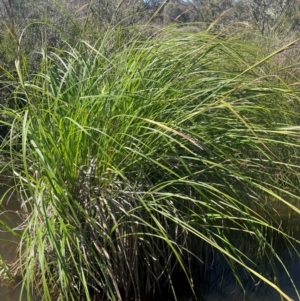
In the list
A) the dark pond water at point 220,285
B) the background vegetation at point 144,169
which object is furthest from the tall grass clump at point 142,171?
the dark pond water at point 220,285

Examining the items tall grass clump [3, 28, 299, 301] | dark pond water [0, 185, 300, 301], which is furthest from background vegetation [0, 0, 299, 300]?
dark pond water [0, 185, 300, 301]

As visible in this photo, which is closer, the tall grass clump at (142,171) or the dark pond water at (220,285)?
the tall grass clump at (142,171)

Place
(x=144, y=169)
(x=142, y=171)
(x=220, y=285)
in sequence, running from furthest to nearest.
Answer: (x=220, y=285) → (x=144, y=169) → (x=142, y=171)

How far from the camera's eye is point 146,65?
358cm

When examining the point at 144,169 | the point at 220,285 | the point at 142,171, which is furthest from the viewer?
the point at 220,285

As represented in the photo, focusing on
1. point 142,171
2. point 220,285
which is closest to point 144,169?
point 142,171

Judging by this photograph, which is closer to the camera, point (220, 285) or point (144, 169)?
point (144, 169)

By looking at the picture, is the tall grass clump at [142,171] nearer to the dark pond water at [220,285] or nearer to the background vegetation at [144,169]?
the background vegetation at [144,169]

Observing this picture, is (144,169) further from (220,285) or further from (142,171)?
(220,285)

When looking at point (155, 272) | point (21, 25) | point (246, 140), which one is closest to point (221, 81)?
point (246, 140)

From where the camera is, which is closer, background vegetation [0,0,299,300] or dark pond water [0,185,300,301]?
background vegetation [0,0,299,300]

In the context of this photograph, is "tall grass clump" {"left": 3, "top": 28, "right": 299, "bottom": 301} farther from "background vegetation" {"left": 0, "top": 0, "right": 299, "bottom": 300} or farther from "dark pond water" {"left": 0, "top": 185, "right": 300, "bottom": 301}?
"dark pond water" {"left": 0, "top": 185, "right": 300, "bottom": 301}

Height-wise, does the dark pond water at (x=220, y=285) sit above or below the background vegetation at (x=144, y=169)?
below

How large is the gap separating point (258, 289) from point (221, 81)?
1296 millimetres
